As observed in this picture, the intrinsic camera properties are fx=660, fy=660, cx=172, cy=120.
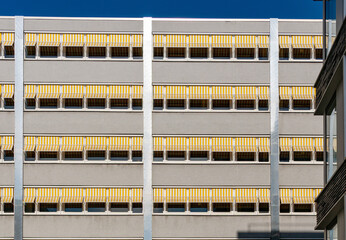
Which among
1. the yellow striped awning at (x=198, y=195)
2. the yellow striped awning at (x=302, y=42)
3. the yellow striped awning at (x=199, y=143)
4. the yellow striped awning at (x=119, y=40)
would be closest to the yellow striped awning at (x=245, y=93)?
the yellow striped awning at (x=199, y=143)

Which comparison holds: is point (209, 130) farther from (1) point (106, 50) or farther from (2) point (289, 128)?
(1) point (106, 50)

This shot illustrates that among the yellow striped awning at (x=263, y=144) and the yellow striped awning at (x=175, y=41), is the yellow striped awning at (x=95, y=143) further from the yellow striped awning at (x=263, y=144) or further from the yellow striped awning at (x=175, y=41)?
the yellow striped awning at (x=263, y=144)

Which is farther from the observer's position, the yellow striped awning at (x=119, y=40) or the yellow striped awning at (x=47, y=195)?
the yellow striped awning at (x=119, y=40)

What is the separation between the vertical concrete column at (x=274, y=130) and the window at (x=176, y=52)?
17.1ft

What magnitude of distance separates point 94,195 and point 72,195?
4.10 feet

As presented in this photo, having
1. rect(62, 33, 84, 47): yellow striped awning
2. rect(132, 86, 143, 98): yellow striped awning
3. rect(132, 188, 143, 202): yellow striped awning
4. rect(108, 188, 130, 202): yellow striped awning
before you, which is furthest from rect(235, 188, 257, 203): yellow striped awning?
rect(62, 33, 84, 47): yellow striped awning

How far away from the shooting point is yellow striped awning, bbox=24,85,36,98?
3811 centimetres

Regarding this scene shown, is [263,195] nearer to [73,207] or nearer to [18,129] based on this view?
[73,207]

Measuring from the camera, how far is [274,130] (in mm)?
38281

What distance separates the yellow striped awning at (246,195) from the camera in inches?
1486

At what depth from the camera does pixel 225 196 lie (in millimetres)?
37812

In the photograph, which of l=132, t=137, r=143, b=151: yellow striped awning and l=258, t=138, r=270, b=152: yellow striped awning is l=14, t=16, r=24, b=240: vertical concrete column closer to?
l=132, t=137, r=143, b=151: yellow striped awning

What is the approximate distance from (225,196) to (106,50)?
1098 centimetres

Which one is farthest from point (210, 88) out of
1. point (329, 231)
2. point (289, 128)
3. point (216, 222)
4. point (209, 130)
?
point (329, 231)
